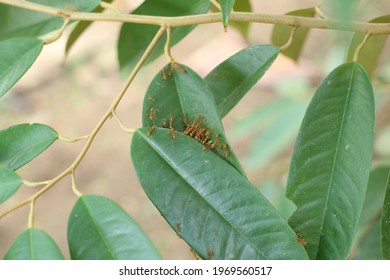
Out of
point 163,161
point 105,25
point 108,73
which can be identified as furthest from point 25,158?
point 105,25

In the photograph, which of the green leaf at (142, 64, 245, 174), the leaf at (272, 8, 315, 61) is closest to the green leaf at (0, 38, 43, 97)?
the green leaf at (142, 64, 245, 174)

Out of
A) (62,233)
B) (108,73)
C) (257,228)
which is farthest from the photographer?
(108,73)

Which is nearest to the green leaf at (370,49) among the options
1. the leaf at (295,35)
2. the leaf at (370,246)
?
the leaf at (295,35)

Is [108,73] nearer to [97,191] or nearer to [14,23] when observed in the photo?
[97,191]

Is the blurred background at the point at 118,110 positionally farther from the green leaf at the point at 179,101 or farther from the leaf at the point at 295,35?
the green leaf at the point at 179,101

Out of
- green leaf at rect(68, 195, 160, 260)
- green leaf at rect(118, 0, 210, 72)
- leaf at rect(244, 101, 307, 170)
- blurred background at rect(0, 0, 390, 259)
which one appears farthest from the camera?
blurred background at rect(0, 0, 390, 259)

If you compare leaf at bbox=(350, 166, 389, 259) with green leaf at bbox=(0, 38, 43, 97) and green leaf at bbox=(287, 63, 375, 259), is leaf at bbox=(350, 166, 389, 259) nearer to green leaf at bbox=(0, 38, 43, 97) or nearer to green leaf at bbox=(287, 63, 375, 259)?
green leaf at bbox=(287, 63, 375, 259)

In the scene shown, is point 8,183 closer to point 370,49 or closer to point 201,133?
point 201,133
